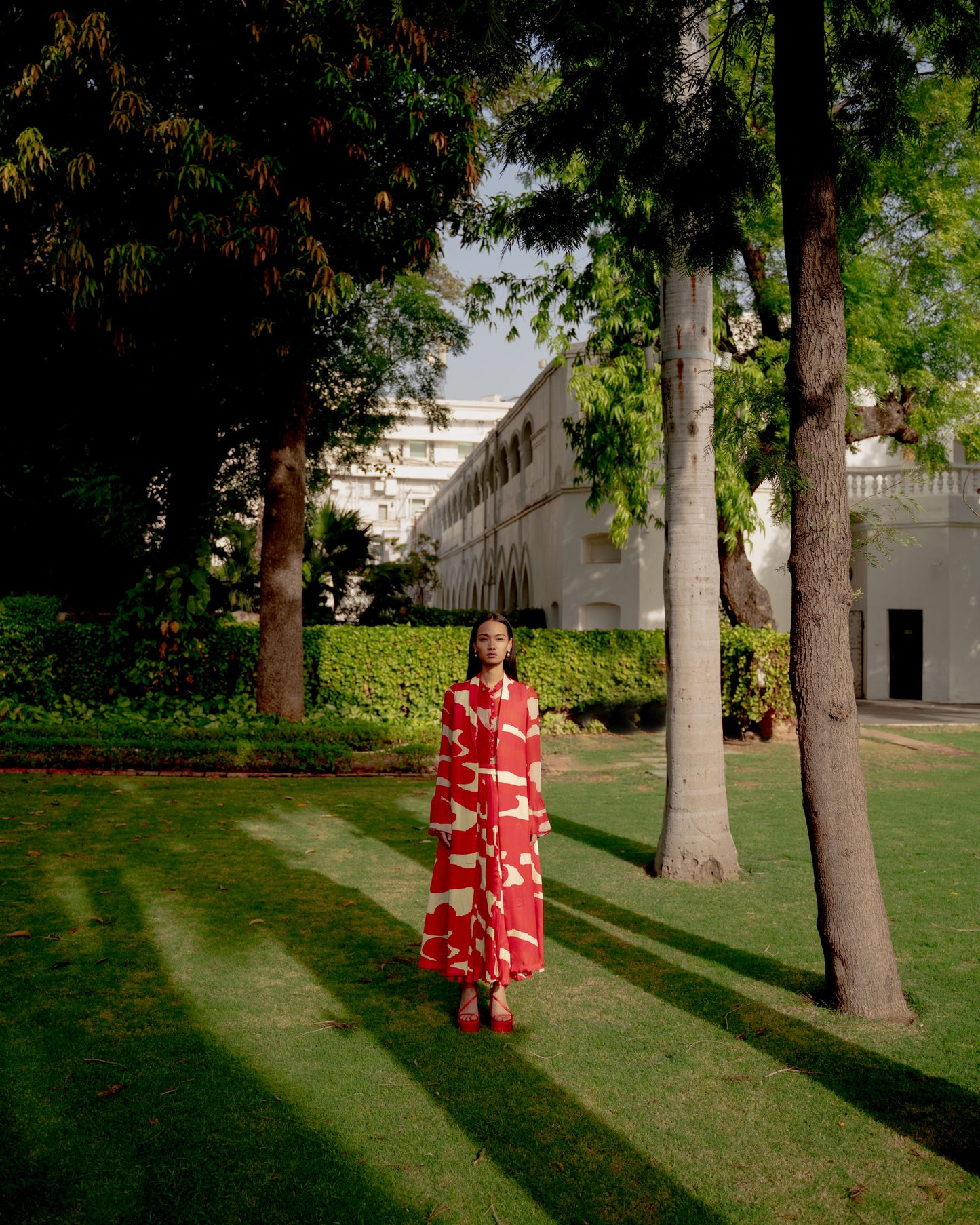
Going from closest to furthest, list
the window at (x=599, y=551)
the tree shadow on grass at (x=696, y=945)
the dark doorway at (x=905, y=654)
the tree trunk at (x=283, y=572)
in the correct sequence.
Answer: the tree shadow on grass at (x=696, y=945), the tree trunk at (x=283, y=572), the window at (x=599, y=551), the dark doorway at (x=905, y=654)

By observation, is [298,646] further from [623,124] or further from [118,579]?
[623,124]

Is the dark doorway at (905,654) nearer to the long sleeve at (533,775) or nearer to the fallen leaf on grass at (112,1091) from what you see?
the long sleeve at (533,775)

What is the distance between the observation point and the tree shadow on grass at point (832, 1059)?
2.97 m

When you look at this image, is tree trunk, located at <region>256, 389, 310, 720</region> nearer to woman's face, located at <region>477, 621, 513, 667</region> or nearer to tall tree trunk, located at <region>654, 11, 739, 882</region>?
tall tree trunk, located at <region>654, 11, 739, 882</region>

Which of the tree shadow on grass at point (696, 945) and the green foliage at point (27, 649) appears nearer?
the tree shadow on grass at point (696, 945)

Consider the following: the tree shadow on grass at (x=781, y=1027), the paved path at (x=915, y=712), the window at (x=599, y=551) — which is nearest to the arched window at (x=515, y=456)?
the window at (x=599, y=551)

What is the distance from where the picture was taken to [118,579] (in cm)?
1506

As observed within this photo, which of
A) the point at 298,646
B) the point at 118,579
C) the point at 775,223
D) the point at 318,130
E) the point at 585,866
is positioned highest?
the point at 775,223

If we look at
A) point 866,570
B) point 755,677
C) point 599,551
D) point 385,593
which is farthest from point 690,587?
point 866,570

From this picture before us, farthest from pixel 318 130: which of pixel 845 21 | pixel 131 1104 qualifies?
pixel 131 1104

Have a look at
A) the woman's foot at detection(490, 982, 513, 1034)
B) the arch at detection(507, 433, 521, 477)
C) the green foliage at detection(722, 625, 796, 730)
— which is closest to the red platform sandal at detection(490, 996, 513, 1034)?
the woman's foot at detection(490, 982, 513, 1034)

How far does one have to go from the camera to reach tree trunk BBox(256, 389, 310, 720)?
11680mm

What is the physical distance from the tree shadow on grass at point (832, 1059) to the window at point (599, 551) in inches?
631

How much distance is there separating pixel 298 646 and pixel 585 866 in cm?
637
